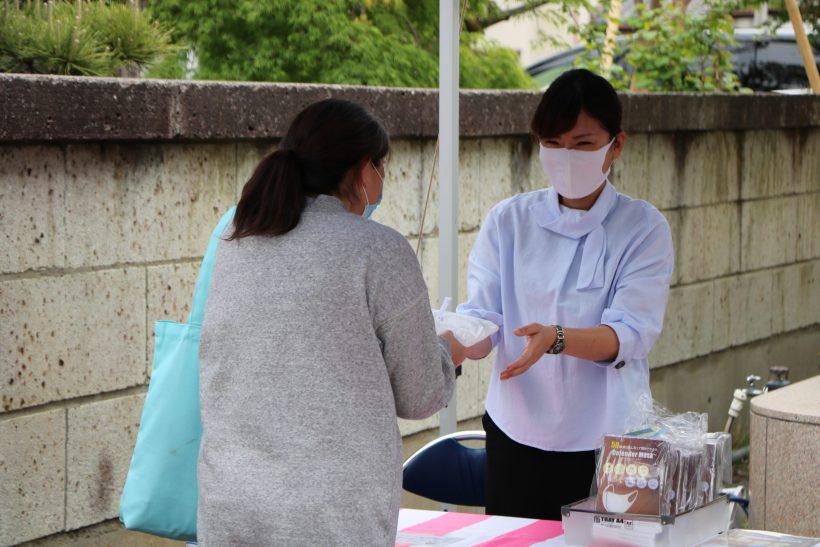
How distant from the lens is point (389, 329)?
2.12m

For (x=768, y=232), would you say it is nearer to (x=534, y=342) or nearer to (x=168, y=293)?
(x=168, y=293)

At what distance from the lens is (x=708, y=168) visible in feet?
23.5

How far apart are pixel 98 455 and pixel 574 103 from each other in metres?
1.92

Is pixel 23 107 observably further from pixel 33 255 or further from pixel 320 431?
pixel 320 431

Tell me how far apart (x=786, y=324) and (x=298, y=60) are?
3.37 meters

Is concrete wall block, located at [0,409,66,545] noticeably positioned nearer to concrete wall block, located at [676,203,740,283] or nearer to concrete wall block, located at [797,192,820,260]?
concrete wall block, located at [676,203,740,283]

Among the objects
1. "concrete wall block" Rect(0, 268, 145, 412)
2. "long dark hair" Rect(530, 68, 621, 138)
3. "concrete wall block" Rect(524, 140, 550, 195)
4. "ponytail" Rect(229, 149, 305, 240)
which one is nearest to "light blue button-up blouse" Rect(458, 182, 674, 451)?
"long dark hair" Rect(530, 68, 621, 138)

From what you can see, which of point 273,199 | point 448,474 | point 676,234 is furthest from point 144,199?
point 676,234

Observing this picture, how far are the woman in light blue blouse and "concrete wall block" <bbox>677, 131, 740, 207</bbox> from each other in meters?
3.98

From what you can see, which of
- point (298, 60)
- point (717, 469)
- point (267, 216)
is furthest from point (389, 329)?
point (298, 60)

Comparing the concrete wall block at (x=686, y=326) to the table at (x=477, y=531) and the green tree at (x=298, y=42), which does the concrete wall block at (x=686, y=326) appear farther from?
the table at (x=477, y=531)

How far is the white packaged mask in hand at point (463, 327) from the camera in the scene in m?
2.75

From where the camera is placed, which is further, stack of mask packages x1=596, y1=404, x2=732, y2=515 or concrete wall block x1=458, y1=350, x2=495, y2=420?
concrete wall block x1=458, y1=350, x2=495, y2=420

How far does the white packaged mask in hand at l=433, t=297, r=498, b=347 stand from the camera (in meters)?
2.75
